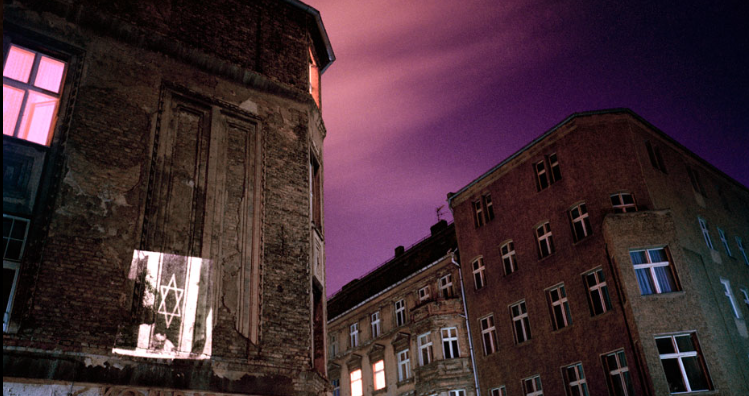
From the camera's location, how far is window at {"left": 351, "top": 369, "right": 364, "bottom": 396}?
107 ft

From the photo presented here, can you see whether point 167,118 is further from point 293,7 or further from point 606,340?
point 606,340

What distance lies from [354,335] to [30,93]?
89.5 feet

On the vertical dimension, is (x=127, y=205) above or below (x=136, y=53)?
below

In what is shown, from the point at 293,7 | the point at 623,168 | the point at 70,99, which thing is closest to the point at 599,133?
the point at 623,168

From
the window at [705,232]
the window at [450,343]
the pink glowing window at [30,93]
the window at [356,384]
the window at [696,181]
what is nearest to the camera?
the pink glowing window at [30,93]

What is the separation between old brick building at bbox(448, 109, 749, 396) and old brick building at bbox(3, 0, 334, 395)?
1127cm

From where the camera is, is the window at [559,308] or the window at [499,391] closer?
the window at [559,308]

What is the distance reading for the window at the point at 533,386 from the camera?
70.0 ft

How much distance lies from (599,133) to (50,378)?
20.6m

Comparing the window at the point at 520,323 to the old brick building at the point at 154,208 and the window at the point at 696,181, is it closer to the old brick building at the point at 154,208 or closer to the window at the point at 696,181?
the window at the point at 696,181

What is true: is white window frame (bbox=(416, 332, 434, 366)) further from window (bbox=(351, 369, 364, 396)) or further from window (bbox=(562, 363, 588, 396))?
window (bbox=(562, 363, 588, 396))

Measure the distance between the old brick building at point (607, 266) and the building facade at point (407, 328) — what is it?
66.5 inches

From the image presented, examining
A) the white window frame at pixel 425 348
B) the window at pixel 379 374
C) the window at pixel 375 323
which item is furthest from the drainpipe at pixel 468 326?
the window at pixel 375 323

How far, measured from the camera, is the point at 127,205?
10.6 metres
